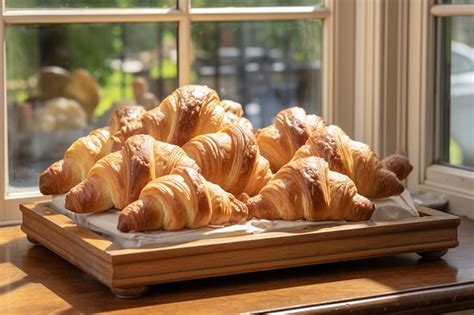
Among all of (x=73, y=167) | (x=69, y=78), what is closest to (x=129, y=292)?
(x=73, y=167)

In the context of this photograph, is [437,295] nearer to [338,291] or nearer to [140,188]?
[338,291]

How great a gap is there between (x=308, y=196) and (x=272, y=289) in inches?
5.5

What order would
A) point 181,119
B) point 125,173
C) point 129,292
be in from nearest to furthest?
point 129,292 < point 125,173 < point 181,119

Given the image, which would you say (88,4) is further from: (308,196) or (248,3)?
(308,196)

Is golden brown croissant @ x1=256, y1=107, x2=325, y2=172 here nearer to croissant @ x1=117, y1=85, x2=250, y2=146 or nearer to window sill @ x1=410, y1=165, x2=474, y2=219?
croissant @ x1=117, y1=85, x2=250, y2=146

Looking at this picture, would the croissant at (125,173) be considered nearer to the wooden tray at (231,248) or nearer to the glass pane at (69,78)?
the wooden tray at (231,248)

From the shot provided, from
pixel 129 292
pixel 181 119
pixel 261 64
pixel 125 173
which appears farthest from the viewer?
pixel 261 64

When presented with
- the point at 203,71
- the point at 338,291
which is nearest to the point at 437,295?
the point at 338,291

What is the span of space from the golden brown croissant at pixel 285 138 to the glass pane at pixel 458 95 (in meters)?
Result: 0.37

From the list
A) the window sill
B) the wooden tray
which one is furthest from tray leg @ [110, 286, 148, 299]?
the window sill

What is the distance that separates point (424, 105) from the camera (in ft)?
5.82

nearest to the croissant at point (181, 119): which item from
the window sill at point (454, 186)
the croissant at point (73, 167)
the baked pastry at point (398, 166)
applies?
the croissant at point (73, 167)

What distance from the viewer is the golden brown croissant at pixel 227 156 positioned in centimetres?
134

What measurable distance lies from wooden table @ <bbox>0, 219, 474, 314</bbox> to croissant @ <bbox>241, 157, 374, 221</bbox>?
0.08 metres
